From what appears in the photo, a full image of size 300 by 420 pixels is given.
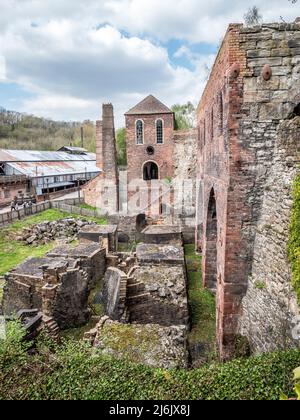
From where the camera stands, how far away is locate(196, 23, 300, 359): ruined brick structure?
6168mm

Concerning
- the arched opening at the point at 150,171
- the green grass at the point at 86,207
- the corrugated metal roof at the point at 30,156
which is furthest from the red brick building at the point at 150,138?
the corrugated metal roof at the point at 30,156

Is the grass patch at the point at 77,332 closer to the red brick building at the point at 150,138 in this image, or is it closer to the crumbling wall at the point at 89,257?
the crumbling wall at the point at 89,257

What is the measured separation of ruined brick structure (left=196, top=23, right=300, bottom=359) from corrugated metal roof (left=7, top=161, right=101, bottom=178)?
31.3 meters

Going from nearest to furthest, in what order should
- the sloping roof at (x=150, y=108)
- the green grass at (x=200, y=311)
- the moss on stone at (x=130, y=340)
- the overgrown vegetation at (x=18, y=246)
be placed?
the moss on stone at (x=130, y=340), the green grass at (x=200, y=311), the overgrown vegetation at (x=18, y=246), the sloping roof at (x=150, y=108)

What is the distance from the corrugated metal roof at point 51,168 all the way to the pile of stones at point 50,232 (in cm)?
1394

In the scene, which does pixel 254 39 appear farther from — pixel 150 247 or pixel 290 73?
pixel 150 247

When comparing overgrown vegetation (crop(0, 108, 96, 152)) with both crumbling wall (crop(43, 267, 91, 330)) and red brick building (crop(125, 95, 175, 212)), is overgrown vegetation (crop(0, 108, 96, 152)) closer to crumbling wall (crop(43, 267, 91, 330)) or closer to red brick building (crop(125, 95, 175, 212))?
red brick building (crop(125, 95, 175, 212))

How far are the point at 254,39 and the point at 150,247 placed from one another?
9.06 metres

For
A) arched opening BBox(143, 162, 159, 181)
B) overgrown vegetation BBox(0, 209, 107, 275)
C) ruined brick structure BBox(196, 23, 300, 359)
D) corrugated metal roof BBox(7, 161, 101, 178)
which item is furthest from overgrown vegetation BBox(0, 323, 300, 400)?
corrugated metal roof BBox(7, 161, 101, 178)

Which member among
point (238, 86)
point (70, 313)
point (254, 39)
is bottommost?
point (70, 313)

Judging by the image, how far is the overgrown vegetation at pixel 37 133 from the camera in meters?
65.6

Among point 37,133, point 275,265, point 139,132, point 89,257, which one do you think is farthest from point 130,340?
point 37,133
